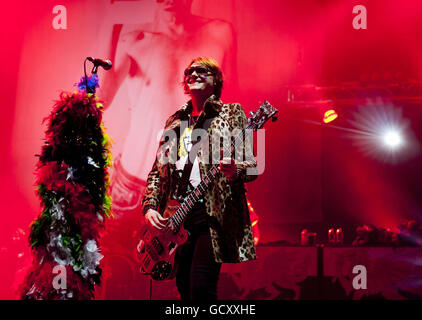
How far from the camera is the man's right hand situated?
263 cm

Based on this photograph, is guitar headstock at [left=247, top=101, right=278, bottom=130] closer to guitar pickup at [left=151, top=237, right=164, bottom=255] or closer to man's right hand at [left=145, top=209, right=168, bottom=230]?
man's right hand at [left=145, top=209, right=168, bottom=230]

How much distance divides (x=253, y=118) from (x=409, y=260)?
2.28 meters

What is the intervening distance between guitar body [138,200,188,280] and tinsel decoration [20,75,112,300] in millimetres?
330

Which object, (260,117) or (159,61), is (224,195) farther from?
(159,61)

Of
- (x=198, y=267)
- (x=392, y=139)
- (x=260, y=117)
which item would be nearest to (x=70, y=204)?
(x=198, y=267)

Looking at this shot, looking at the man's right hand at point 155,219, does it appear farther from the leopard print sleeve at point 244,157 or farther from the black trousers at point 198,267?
the leopard print sleeve at point 244,157

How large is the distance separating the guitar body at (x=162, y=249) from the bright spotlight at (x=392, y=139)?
188 inches

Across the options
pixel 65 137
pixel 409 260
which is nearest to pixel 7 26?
pixel 65 137

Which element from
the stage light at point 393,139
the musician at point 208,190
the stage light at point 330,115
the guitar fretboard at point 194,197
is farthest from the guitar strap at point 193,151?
the stage light at point 393,139

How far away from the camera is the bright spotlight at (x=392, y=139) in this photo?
254 inches

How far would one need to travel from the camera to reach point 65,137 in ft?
9.11

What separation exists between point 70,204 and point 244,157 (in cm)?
112

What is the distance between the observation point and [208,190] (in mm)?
2520

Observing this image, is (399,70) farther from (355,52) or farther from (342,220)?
(342,220)
